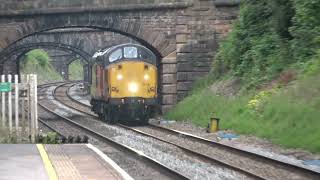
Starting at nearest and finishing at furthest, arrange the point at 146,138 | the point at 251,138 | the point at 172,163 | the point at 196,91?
the point at 172,163 < the point at 251,138 < the point at 146,138 < the point at 196,91

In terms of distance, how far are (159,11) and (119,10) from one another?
2.02m

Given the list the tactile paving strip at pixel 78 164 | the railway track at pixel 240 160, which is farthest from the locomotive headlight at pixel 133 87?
the tactile paving strip at pixel 78 164

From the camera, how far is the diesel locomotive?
27.5 m

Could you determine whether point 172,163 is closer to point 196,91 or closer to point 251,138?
point 251,138

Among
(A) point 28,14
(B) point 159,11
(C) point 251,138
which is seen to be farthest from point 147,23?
(C) point 251,138

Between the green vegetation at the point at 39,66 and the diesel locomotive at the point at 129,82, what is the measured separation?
5269 cm

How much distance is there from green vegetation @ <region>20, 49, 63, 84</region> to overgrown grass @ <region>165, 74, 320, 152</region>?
58076 mm

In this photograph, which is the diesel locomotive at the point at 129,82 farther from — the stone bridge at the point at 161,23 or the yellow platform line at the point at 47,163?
the yellow platform line at the point at 47,163

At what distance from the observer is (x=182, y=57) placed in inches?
1243

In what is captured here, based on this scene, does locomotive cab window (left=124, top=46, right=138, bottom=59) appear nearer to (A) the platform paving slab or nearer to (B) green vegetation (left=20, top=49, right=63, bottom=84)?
(A) the platform paving slab

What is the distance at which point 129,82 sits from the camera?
27609 mm

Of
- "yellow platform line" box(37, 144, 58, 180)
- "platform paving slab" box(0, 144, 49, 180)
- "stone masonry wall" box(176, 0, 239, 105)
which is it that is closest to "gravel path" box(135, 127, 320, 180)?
"yellow platform line" box(37, 144, 58, 180)

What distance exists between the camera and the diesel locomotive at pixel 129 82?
27.5 metres

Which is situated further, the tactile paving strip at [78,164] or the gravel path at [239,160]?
the gravel path at [239,160]
